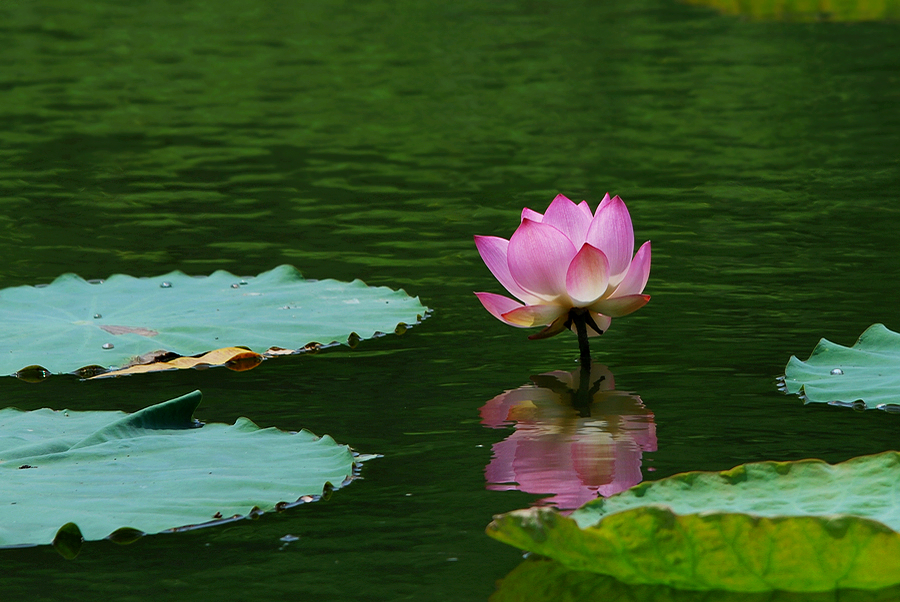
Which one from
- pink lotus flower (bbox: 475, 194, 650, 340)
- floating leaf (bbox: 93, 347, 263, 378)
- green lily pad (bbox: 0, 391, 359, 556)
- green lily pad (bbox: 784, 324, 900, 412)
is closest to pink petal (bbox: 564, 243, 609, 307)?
pink lotus flower (bbox: 475, 194, 650, 340)

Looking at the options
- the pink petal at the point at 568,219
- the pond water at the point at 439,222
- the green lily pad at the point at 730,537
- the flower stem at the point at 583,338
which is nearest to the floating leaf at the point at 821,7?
the pond water at the point at 439,222

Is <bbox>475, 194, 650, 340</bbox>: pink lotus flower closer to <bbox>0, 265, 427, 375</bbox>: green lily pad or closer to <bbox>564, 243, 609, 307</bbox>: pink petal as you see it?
<bbox>564, 243, 609, 307</bbox>: pink petal

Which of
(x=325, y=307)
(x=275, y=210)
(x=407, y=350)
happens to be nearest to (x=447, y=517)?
(x=407, y=350)

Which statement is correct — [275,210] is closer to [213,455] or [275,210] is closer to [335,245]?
[335,245]

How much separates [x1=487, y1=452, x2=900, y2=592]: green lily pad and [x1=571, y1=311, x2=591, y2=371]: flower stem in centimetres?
85

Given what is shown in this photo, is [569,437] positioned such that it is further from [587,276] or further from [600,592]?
[600,592]

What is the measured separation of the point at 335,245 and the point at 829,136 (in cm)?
292

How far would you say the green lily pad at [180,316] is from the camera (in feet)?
7.80

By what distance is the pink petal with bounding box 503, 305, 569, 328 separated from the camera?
214 centimetres

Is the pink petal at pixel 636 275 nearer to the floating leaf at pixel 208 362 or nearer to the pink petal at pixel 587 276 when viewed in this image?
the pink petal at pixel 587 276

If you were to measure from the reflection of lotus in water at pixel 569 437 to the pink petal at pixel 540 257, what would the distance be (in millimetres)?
201

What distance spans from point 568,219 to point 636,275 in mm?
163

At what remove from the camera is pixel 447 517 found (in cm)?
160

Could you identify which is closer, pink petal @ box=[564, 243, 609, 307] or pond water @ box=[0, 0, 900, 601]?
pond water @ box=[0, 0, 900, 601]
